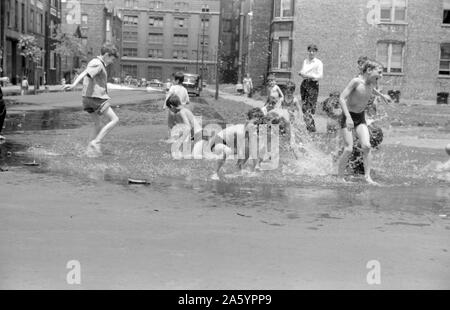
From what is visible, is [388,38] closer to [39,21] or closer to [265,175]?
[265,175]

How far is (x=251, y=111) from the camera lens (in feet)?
29.8

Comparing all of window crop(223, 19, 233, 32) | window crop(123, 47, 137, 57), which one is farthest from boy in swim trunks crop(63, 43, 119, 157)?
window crop(123, 47, 137, 57)

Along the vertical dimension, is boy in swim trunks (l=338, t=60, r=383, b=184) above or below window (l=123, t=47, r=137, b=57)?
below

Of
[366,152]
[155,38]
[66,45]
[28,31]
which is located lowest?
[366,152]

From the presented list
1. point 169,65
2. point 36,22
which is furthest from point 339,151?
point 169,65

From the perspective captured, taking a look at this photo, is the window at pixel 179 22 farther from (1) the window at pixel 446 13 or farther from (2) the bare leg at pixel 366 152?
(2) the bare leg at pixel 366 152

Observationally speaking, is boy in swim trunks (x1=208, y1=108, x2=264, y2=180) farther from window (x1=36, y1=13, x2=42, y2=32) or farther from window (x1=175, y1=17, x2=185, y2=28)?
window (x1=175, y1=17, x2=185, y2=28)

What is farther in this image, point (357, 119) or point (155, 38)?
point (155, 38)

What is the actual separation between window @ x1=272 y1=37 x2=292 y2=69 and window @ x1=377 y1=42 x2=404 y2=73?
16.8 ft

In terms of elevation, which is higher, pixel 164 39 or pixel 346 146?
pixel 164 39

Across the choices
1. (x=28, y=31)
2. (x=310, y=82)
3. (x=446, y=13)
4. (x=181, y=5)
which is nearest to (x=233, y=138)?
(x=310, y=82)

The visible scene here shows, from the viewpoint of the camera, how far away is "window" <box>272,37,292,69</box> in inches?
1548

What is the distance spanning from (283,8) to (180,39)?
78.5 metres
